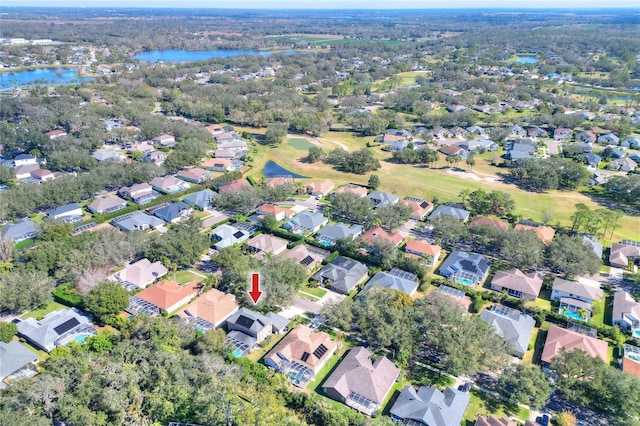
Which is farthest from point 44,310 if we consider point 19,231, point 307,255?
point 307,255

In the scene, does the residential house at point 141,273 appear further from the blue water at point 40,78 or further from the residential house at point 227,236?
the blue water at point 40,78

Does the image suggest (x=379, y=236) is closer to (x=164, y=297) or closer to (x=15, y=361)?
(x=164, y=297)

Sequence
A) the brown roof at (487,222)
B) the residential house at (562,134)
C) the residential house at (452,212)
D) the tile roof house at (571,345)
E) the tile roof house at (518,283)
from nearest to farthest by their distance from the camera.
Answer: the tile roof house at (571,345)
the tile roof house at (518,283)
the brown roof at (487,222)
the residential house at (452,212)
the residential house at (562,134)

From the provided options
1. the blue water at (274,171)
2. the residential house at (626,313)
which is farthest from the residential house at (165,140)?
the residential house at (626,313)

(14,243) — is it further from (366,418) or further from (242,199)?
(366,418)

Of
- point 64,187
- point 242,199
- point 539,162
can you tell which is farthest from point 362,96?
point 64,187

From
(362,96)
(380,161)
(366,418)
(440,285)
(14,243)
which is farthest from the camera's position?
(362,96)
